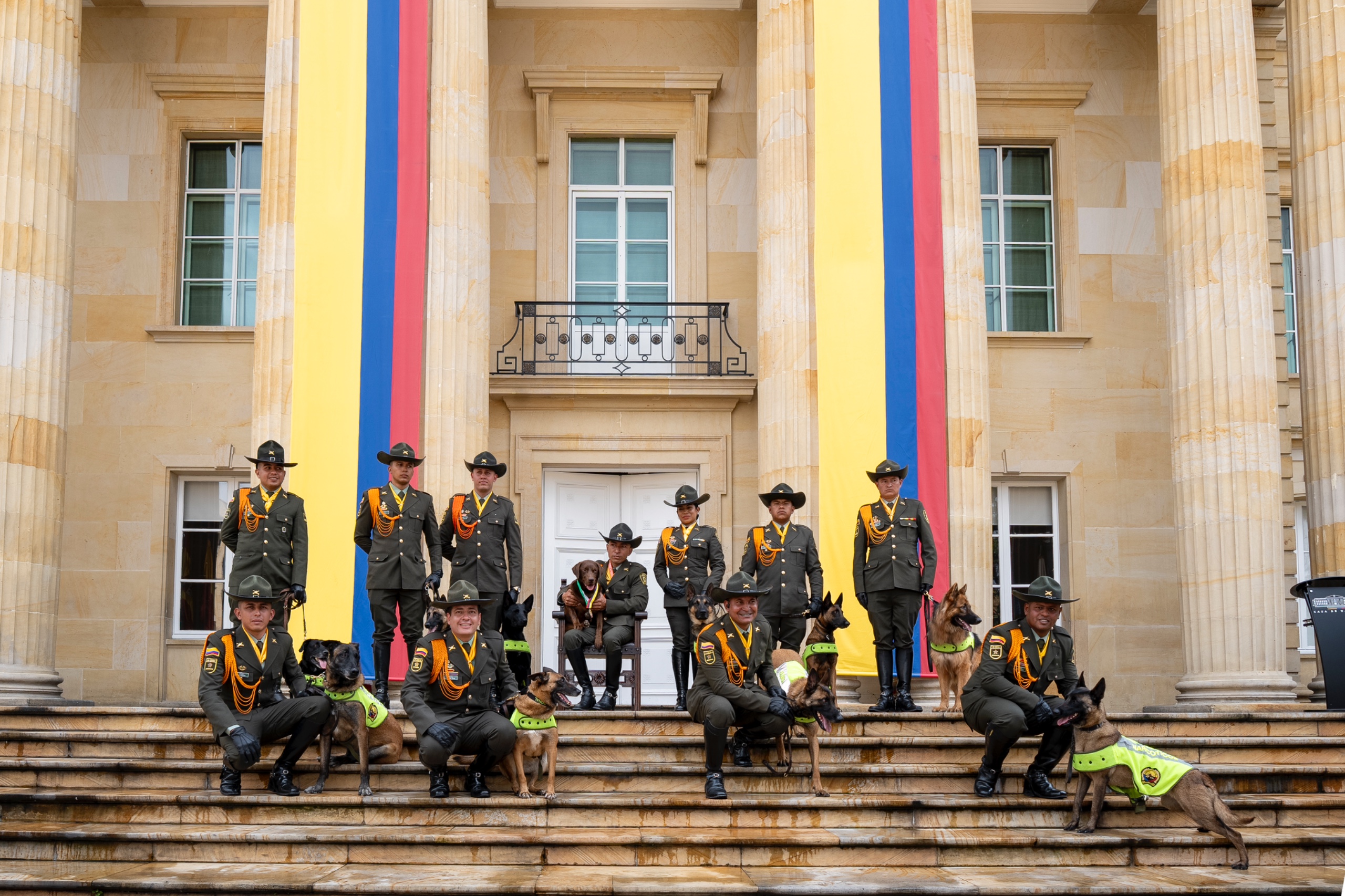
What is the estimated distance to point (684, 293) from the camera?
54.3 feet

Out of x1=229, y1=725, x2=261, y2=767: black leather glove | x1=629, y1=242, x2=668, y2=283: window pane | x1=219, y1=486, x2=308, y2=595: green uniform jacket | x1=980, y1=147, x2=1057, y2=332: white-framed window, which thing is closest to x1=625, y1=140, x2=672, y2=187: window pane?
x1=629, y1=242, x2=668, y2=283: window pane

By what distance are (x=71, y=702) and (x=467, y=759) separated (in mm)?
4963

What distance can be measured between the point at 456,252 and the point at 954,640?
21.0 ft

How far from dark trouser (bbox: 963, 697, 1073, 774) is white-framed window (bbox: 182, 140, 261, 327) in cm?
1098

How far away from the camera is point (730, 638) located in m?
9.27

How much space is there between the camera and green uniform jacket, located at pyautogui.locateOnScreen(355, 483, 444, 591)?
1073 cm

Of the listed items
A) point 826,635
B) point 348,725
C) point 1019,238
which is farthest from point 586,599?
point 1019,238

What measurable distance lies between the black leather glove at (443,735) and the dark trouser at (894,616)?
12.9 feet

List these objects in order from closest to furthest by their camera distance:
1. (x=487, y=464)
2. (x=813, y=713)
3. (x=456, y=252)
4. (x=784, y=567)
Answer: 1. (x=813, y=713)
2. (x=487, y=464)
3. (x=784, y=567)
4. (x=456, y=252)

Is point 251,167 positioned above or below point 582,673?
Result: above

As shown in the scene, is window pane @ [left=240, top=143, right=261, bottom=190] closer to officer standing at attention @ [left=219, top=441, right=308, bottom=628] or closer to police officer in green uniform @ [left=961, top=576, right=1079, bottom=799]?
officer standing at attention @ [left=219, top=441, right=308, bottom=628]

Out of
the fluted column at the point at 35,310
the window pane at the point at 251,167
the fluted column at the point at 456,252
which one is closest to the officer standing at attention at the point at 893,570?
the fluted column at the point at 456,252

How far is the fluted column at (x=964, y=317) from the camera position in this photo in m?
12.7

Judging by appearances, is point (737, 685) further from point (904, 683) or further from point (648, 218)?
point (648, 218)
